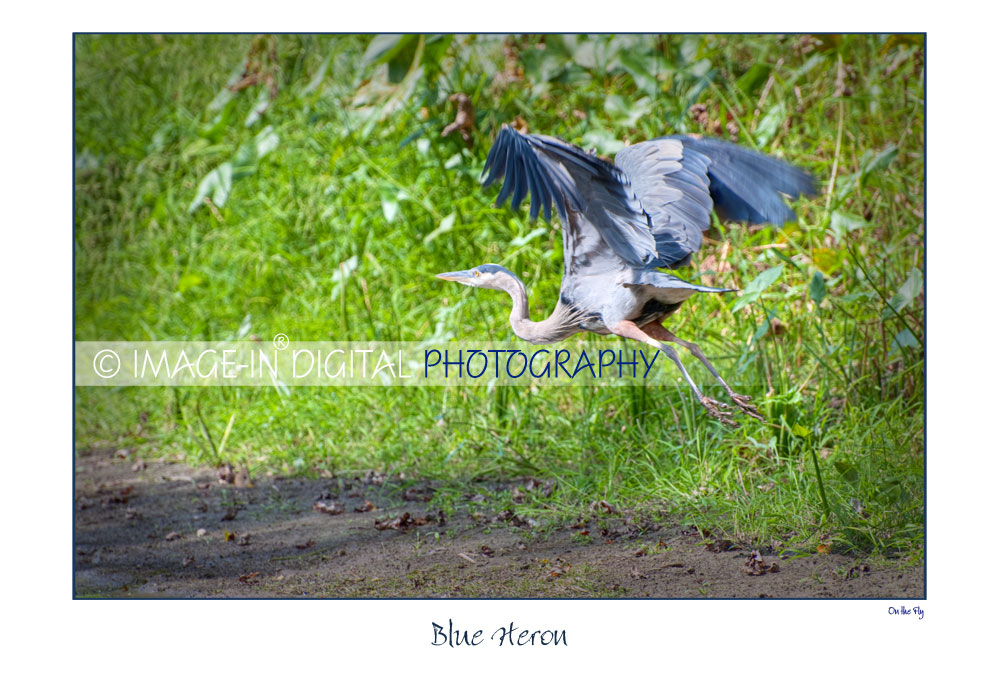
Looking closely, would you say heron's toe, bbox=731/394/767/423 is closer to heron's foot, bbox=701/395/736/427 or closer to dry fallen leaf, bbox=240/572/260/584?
heron's foot, bbox=701/395/736/427

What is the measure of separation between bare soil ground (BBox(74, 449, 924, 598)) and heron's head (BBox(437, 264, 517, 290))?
0.66 meters

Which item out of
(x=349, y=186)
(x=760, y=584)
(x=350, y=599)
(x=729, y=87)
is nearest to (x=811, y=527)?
(x=760, y=584)

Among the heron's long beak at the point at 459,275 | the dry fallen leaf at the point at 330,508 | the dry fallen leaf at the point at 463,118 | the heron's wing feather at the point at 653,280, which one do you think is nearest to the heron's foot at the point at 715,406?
the heron's wing feather at the point at 653,280

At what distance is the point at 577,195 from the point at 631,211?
0.13m

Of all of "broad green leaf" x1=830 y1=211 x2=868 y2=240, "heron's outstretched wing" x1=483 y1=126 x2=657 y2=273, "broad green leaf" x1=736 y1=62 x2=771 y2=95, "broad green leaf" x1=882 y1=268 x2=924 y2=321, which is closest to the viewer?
"heron's outstretched wing" x1=483 y1=126 x2=657 y2=273

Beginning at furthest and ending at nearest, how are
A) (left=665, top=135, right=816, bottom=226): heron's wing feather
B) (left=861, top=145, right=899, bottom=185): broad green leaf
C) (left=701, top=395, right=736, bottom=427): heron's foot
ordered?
(left=861, top=145, right=899, bottom=185): broad green leaf, (left=665, top=135, right=816, bottom=226): heron's wing feather, (left=701, top=395, right=736, bottom=427): heron's foot

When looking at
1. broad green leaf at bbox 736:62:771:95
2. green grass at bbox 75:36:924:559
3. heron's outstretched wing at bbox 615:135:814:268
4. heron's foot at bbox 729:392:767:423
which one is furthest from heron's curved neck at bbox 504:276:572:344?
broad green leaf at bbox 736:62:771:95

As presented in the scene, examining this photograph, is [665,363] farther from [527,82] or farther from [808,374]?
[527,82]

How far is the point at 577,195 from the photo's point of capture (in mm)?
2090

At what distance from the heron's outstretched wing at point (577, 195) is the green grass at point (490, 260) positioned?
584 mm

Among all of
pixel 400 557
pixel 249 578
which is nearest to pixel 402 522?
pixel 400 557

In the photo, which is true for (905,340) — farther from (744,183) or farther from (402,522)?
(402,522)

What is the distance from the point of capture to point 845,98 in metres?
2.74

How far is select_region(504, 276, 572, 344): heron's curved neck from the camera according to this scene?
88.4 inches
